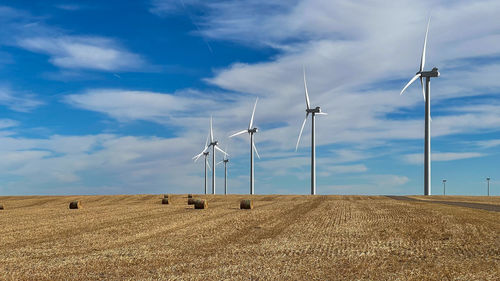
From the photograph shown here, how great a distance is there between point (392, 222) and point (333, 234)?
7.12 metres

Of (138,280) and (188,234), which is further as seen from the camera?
(188,234)

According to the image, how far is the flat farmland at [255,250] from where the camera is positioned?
50.0ft

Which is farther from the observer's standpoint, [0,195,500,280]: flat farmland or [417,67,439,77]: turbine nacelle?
[417,67,439,77]: turbine nacelle

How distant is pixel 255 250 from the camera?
19344 mm

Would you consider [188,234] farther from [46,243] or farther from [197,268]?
[197,268]

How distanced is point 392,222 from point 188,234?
12004 mm

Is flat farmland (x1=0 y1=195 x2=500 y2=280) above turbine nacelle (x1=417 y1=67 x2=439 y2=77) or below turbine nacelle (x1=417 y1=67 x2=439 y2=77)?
below

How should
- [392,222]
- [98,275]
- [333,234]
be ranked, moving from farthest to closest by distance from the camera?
[392,222] → [333,234] → [98,275]

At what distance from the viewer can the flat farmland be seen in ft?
50.0

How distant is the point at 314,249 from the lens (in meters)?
19.3

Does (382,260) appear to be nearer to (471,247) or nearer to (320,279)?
(320,279)

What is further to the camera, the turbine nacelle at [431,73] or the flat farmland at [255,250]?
the turbine nacelle at [431,73]

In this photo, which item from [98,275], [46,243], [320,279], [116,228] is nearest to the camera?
[320,279]

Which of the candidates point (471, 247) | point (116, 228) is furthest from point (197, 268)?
point (116, 228)
